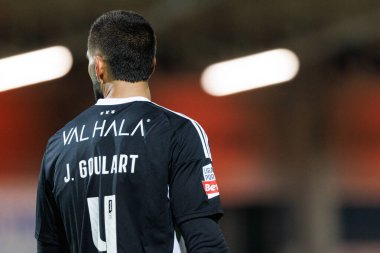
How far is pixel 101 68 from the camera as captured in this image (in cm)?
191

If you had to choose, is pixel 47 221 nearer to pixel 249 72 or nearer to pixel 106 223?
pixel 106 223

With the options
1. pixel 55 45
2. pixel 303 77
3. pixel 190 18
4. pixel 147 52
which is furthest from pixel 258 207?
pixel 147 52

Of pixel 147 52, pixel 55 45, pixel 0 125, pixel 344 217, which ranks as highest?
pixel 55 45

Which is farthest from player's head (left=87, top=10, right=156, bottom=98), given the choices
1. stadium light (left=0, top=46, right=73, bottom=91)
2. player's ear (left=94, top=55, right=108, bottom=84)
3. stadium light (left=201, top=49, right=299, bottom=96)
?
stadium light (left=201, top=49, right=299, bottom=96)

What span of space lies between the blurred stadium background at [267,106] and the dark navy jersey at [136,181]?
555 cm

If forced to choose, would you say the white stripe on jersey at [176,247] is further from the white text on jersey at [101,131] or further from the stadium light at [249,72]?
the stadium light at [249,72]

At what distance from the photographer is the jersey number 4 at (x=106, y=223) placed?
1.80 metres

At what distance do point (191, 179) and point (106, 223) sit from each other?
0.74 ft

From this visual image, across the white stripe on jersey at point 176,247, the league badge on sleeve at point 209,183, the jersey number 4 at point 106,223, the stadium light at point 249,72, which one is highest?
the stadium light at point 249,72

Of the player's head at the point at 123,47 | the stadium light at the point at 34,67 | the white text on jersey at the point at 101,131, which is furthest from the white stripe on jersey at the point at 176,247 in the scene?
the stadium light at the point at 34,67

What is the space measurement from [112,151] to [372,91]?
22.9 ft

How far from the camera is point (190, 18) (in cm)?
792

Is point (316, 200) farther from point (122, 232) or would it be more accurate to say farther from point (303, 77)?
point (122, 232)

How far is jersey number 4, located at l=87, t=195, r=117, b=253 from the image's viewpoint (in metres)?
1.80
